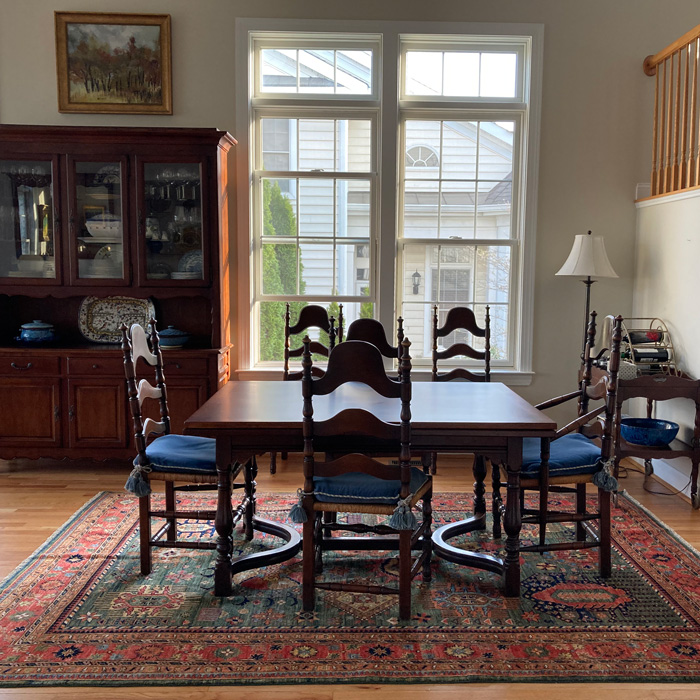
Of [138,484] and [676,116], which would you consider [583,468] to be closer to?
[138,484]

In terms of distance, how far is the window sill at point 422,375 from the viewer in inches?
205

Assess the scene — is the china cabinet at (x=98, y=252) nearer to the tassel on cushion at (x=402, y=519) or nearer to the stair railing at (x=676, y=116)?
the tassel on cushion at (x=402, y=519)

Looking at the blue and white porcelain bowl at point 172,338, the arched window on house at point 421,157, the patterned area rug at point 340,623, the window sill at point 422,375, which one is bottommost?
the patterned area rug at point 340,623

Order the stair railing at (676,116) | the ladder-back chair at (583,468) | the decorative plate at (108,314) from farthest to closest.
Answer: the decorative plate at (108,314) < the stair railing at (676,116) < the ladder-back chair at (583,468)

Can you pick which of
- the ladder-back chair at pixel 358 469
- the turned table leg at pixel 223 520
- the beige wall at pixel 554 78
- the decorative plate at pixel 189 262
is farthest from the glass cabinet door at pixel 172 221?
the ladder-back chair at pixel 358 469

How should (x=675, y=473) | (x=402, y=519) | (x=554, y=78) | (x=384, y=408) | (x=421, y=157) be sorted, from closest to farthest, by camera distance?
(x=402, y=519) < (x=384, y=408) < (x=675, y=473) < (x=554, y=78) < (x=421, y=157)

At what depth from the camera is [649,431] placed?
437 centimetres

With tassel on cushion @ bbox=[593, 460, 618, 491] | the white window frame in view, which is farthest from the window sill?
tassel on cushion @ bbox=[593, 460, 618, 491]

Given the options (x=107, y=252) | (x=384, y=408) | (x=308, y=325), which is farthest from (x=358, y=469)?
(x=107, y=252)

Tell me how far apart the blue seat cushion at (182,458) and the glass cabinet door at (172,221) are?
1745mm

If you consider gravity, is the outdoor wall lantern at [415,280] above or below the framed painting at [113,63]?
below

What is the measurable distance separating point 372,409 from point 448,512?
1.16 m

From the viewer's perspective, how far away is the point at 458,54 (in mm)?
5168

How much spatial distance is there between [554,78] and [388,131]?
1195 mm
